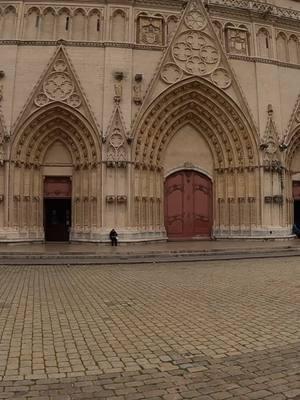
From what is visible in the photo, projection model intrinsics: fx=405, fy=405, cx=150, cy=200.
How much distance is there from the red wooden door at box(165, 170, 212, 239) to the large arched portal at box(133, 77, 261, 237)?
423 mm

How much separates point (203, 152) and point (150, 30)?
24.2 feet

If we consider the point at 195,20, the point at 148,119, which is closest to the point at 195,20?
the point at 195,20

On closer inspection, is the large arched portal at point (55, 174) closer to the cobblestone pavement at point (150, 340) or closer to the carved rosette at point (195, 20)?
the carved rosette at point (195, 20)

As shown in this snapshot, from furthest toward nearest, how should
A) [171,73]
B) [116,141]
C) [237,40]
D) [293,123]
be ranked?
1. [293,123]
2. [237,40]
3. [171,73]
4. [116,141]

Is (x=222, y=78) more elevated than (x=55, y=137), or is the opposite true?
(x=222, y=78)

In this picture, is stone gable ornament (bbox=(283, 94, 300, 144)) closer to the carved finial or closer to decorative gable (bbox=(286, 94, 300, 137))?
decorative gable (bbox=(286, 94, 300, 137))

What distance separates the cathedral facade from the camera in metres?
20.6

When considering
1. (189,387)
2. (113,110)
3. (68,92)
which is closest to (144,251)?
(113,110)

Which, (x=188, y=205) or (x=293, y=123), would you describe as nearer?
(x=188, y=205)

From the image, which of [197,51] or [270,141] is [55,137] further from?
[270,141]

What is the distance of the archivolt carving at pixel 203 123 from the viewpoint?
2202 centimetres

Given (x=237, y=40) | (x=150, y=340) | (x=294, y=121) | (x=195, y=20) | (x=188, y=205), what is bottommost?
(x=150, y=340)

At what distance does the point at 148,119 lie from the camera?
2173cm

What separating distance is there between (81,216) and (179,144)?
7.05 m
